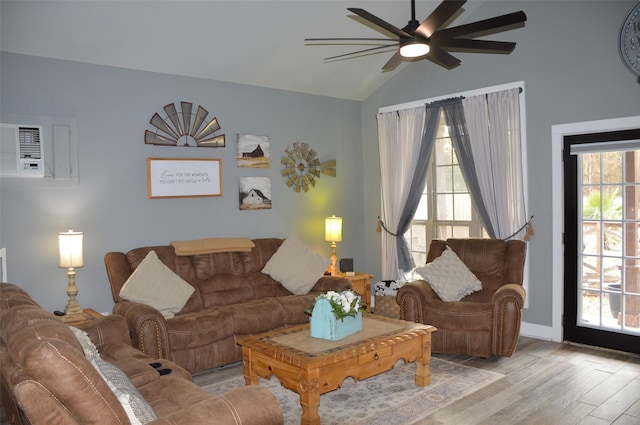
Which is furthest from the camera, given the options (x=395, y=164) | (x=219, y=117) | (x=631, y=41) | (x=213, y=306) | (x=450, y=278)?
(x=395, y=164)

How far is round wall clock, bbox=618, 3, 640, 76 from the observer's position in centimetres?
431

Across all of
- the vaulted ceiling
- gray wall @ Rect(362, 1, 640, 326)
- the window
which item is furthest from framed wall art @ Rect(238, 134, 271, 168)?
gray wall @ Rect(362, 1, 640, 326)

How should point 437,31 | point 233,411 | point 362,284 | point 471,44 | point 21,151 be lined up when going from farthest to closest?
point 362,284
point 21,151
point 471,44
point 437,31
point 233,411

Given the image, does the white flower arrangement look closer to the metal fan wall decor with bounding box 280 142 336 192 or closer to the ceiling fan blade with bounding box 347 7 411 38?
A: the ceiling fan blade with bounding box 347 7 411 38

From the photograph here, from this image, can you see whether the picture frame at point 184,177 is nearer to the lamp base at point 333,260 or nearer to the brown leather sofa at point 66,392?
the lamp base at point 333,260

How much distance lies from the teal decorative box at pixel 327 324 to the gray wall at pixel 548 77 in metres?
2.46

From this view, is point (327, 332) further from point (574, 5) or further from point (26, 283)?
point (574, 5)

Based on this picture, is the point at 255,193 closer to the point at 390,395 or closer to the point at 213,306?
the point at 213,306

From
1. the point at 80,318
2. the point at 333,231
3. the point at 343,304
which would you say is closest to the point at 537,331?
the point at 333,231

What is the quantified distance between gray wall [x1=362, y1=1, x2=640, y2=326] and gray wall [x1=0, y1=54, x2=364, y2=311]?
6.86 feet

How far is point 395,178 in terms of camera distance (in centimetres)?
629

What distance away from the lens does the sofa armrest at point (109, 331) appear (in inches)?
135

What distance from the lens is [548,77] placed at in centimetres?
496

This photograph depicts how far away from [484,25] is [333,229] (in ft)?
10.4
